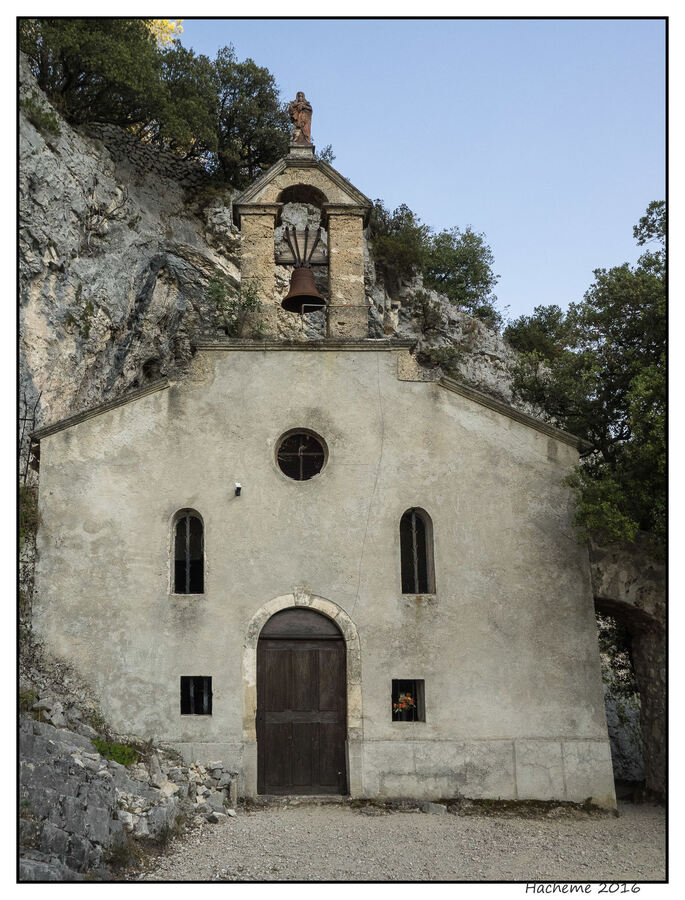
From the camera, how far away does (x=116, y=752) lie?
499 inches

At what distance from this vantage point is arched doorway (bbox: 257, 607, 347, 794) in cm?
1384

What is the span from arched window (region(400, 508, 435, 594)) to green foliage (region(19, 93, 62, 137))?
45.3 ft

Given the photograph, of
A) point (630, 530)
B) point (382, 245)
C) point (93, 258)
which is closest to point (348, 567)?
point (630, 530)

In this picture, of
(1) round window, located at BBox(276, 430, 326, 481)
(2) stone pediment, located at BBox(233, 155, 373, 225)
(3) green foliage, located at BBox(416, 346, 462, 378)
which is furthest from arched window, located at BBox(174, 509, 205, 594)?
(3) green foliage, located at BBox(416, 346, 462, 378)

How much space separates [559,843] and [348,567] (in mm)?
5216

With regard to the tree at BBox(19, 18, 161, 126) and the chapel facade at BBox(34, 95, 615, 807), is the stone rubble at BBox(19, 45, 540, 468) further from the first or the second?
the chapel facade at BBox(34, 95, 615, 807)

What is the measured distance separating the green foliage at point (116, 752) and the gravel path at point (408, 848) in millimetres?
1717

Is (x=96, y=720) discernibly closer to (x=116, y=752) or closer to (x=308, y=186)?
(x=116, y=752)

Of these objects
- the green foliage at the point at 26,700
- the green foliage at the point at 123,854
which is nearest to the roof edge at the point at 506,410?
the green foliage at the point at 26,700

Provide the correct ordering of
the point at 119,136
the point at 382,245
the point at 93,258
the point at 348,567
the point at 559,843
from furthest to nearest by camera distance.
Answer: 1. the point at 382,245
2. the point at 119,136
3. the point at 93,258
4. the point at 348,567
5. the point at 559,843

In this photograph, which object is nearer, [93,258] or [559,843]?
[559,843]

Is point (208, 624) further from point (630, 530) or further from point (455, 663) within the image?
point (630, 530)

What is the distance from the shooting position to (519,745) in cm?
1391

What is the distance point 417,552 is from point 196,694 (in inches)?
169
